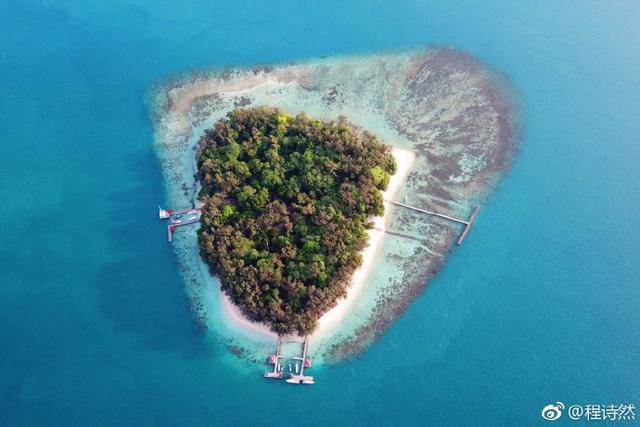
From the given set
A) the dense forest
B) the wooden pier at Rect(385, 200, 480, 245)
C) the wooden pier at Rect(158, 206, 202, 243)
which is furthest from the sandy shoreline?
the wooden pier at Rect(158, 206, 202, 243)

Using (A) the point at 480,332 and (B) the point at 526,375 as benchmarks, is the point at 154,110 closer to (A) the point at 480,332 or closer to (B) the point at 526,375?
(A) the point at 480,332

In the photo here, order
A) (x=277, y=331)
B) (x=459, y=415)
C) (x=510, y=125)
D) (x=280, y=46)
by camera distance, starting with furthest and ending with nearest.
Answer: (x=280, y=46), (x=510, y=125), (x=277, y=331), (x=459, y=415)

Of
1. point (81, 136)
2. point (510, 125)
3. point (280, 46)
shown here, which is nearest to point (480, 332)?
point (510, 125)

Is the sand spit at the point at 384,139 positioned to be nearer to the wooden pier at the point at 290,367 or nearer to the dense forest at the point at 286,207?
the wooden pier at the point at 290,367

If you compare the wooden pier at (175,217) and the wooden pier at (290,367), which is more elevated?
the wooden pier at (175,217)

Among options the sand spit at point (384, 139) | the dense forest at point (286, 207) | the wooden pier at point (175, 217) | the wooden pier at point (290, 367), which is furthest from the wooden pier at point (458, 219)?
the wooden pier at point (175, 217)

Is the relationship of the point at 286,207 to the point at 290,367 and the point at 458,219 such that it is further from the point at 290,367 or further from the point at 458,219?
the point at 458,219
